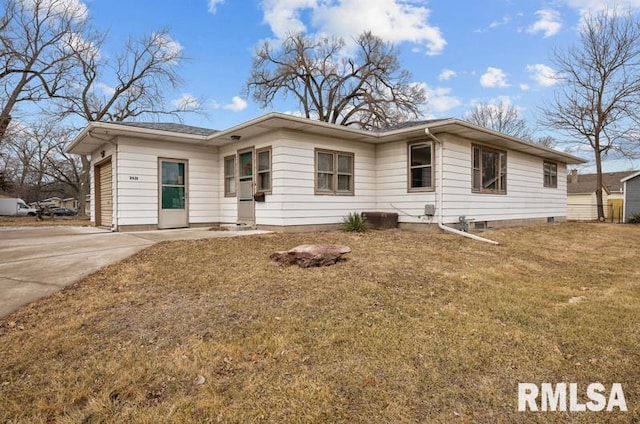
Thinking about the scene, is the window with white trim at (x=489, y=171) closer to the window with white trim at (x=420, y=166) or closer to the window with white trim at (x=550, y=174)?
the window with white trim at (x=420, y=166)

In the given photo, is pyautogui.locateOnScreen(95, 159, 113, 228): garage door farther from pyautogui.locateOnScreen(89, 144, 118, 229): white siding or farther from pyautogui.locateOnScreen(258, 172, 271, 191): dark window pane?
pyautogui.locateOnScreen(258, 172, 271, 191): dark window pane

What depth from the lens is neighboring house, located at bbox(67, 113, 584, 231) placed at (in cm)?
927

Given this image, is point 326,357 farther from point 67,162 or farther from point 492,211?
point 67,162

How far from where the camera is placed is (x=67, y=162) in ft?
104

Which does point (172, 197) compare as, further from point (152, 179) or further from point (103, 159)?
point (103, 159)

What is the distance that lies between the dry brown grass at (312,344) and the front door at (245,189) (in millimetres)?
4684

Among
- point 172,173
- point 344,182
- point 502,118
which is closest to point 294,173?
point 344,182

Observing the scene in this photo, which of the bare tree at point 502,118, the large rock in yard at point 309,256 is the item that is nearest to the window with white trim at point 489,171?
the large rock in yard at point 309,256

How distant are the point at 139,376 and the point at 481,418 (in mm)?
2218

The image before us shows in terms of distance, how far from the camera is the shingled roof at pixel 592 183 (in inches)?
1020

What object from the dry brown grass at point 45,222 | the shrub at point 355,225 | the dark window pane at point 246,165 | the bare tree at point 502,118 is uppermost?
the bare tree at point 502,118

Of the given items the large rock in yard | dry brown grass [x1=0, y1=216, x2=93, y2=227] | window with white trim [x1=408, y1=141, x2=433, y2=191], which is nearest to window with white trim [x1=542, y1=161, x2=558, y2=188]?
window with white trim [x1=408, y1=141, x2=433, y2=191]

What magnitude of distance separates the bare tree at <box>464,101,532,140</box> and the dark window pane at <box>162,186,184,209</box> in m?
26.4

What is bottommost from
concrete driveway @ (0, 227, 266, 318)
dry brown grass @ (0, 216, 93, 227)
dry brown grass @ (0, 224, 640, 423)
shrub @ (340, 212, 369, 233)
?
dry brown grass @ (0, 224, 640, 423)
